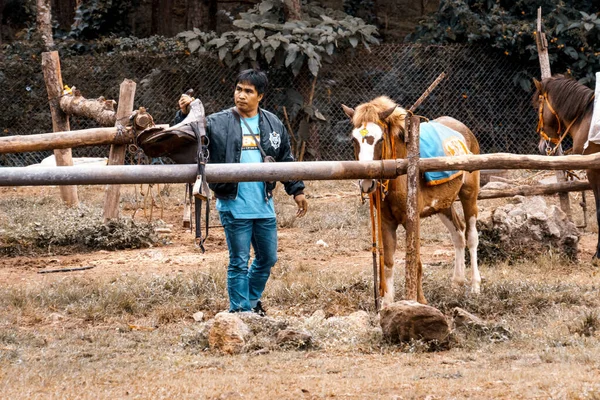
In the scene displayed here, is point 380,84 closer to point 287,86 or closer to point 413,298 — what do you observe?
point 287,86

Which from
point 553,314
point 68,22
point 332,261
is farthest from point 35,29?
point 553,314

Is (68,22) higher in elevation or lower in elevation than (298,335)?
higher

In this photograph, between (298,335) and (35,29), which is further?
(35,29)

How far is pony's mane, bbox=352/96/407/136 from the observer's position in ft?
22.9

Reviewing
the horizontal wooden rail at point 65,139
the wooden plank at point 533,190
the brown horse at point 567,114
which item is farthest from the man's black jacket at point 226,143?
the brown horse at point 567,114

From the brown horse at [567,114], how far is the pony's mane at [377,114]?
141 inches

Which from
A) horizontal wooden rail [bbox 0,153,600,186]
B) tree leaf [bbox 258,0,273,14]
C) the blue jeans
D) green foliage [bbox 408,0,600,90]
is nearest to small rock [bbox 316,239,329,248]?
the blue jeans

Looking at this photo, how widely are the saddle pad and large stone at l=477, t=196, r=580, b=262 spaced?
1.45m

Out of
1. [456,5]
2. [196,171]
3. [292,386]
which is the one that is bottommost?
[292,386]

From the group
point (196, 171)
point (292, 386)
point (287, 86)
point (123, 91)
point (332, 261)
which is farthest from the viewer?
point (287, 86)

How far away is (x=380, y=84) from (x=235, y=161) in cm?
904

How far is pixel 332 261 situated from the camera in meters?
9.84

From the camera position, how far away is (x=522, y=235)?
31.2ft

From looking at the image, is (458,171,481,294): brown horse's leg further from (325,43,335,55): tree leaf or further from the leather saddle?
(325,43,335,55): tree leaf
